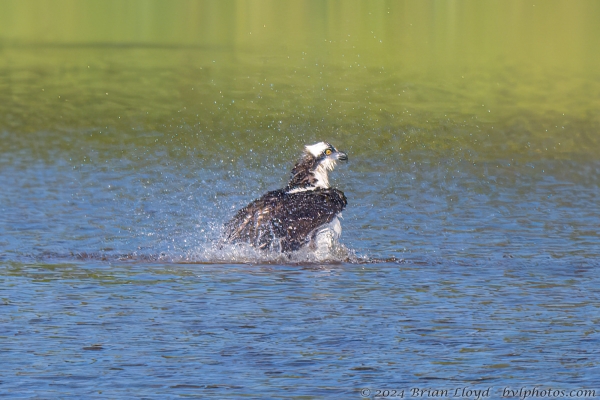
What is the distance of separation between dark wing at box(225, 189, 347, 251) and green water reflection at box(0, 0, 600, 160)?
1014 centimetres

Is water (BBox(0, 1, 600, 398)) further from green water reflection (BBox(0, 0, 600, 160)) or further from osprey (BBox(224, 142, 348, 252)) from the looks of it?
osprey (BBox(224, 142, 348, 252))

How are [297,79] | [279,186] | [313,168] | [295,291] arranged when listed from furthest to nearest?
[297,79] < [279,186] < [313,168] < [295,291]

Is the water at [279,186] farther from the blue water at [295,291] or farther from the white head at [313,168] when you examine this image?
the white head at [313,168]

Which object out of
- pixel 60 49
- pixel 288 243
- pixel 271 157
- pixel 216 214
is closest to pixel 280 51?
pixel 60 49

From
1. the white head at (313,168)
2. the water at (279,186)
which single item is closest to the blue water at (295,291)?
the water at (279,186)

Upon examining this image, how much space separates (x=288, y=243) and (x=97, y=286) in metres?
3.29

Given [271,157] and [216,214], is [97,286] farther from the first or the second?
[271,157]

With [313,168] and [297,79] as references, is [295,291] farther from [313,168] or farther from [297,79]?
[297,79]

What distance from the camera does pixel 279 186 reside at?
2356 cm

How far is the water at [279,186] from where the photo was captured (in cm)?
1125

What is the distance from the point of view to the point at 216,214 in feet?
67.4

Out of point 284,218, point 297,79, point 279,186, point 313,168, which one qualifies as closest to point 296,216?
point 284,218

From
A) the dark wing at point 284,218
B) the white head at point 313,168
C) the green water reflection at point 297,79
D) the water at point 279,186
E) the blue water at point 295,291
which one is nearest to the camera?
the blue water at point 295,291

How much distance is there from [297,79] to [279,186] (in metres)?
15.6
